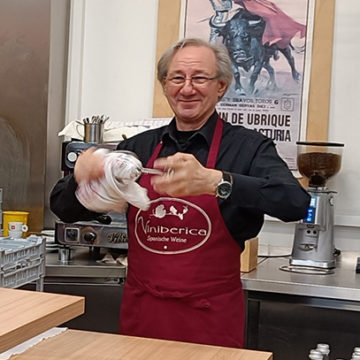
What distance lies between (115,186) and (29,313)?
1.38ft

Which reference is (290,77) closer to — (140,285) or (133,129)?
(133,129)

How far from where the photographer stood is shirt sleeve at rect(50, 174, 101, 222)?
2.16 meters

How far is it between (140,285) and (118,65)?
Answer: 1601 millimetres

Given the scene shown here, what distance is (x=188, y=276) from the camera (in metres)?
2.14

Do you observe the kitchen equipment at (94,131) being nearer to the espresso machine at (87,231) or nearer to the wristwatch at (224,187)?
the espresso machine at (87,231)

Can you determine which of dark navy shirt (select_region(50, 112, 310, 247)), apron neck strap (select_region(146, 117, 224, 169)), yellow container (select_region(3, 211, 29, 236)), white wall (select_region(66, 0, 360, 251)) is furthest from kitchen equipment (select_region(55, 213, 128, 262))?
white wall (select_region(66, 0, 360, 251))

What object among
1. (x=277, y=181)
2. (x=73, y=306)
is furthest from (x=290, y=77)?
(x=73, y=306)

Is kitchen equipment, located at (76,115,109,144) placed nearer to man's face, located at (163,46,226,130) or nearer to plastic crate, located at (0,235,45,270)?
plastic crate, located at (0,235,45,270)

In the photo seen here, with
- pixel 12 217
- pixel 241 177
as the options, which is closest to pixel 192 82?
pixel 241 177

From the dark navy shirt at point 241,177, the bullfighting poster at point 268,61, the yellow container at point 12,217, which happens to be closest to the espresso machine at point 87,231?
the yellow container at point 12,217

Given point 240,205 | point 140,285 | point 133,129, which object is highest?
point 133,129

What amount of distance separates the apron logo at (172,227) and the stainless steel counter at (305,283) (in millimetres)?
547

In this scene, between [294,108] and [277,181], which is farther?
[294,108]

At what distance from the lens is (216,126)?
224cm
